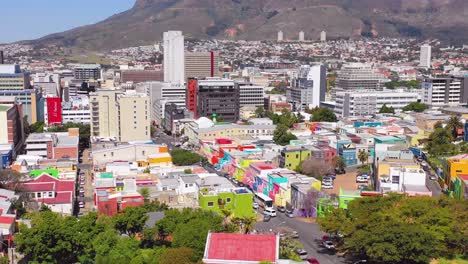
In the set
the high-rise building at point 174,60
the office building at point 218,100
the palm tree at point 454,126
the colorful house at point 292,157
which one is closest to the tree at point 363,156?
the colorful house at point 292,157

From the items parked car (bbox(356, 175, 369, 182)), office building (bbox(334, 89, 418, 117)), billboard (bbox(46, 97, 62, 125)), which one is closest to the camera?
parked car (bbox(356, 175, 369, 182))

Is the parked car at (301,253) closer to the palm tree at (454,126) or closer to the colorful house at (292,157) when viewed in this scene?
the colorful house at (292,157)

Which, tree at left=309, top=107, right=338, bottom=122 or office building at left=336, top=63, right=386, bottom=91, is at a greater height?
office building at left=336, top=63, right=386, bottom=91

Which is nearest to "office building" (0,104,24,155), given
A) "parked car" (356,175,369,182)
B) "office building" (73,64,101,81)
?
"parked car" (356,175,369,182)

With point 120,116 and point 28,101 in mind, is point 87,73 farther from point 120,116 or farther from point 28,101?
point 120,116

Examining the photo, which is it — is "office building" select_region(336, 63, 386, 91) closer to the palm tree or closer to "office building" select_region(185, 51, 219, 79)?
"office building" select_region(185, 51, 219, 79)

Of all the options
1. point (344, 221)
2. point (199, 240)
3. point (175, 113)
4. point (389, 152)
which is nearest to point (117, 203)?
point (199, 240)
